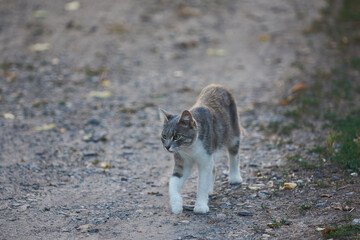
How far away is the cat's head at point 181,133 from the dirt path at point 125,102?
0.89 m

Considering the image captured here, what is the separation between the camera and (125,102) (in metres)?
10.2

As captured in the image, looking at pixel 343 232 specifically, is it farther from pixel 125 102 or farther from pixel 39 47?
pixel 39 47

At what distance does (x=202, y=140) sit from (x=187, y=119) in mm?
384

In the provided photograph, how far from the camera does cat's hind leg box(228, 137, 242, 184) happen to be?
6.66 meters

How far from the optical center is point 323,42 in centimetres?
1295

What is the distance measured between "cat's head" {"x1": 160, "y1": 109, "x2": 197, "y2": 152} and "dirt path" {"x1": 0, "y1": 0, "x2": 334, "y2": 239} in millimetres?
893

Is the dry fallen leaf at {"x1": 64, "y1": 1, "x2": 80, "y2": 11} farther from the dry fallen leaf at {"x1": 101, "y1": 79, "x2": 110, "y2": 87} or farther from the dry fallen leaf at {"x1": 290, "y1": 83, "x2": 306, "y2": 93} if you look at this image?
the dry fallen leaf at {"x1": 290, "y1": 83, "x2": 306, "y2": 93}

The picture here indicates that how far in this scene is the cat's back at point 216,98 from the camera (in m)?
6.51

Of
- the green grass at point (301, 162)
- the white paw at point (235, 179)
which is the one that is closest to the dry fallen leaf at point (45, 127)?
the white paw at point (235, 179)

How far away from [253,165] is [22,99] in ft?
18.1

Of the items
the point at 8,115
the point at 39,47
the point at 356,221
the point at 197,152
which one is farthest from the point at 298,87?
the point at 39,47

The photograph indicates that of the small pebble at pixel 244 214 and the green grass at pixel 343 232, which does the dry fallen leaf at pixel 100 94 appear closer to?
the small pebble at pixel 244 214

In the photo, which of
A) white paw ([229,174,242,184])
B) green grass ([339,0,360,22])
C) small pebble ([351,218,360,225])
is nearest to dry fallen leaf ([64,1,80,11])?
green grass ([339,0,360,22])

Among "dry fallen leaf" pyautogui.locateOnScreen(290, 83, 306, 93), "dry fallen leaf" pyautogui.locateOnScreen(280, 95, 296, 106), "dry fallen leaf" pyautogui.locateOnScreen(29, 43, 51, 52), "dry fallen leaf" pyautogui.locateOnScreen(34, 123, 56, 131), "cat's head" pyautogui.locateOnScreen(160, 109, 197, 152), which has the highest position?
"cat's head" pyautogui.locateOnScreen(160, 109, 197, 152)
